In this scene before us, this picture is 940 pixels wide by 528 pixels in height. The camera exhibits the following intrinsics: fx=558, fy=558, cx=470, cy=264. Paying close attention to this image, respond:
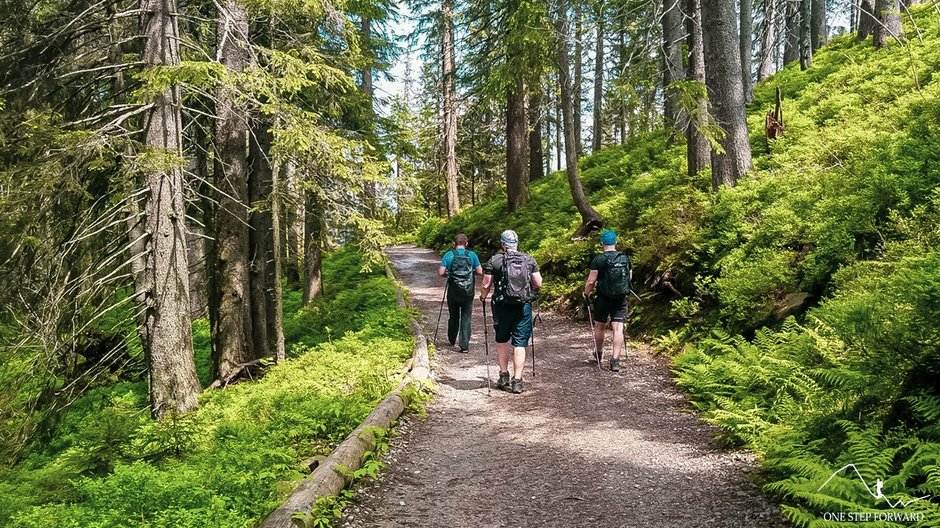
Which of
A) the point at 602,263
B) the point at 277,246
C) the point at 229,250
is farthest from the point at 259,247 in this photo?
the point at 602,263

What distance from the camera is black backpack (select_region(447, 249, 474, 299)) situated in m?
9.48

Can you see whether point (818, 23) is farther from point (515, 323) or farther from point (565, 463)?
point (565, 463)

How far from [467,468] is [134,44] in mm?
10294

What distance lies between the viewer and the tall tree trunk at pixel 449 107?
2462 centimetres

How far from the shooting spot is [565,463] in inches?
206

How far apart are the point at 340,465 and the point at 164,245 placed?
4.30 meters

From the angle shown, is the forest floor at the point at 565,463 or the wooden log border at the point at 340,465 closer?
the wooden log border at the point at 340,465

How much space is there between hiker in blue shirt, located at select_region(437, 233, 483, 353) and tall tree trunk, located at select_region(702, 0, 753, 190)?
15.6ft

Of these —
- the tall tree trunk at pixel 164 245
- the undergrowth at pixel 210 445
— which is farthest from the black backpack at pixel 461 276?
the tall tree trunk at pixel 164 245

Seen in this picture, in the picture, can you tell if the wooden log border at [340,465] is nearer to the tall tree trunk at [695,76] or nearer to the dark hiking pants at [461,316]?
the dark hiking pants at [461,316]

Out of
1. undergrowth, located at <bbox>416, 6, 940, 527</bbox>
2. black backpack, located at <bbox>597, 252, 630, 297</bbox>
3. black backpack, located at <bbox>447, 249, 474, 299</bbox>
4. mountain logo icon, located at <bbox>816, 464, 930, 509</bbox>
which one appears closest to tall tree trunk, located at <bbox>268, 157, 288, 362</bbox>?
black backpack, located at <bbox>447, 249, 474, 299</bbox>

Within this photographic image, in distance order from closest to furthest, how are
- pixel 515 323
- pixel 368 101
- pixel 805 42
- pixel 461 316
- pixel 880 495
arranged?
1. pixel 880 495
2. pixel 515 323
3. pixel 461 316
4. pixel 368 101
5. pixel 805 42

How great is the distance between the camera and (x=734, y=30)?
32.1 feet

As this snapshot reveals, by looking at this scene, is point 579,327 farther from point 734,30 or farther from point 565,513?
point 565,513
